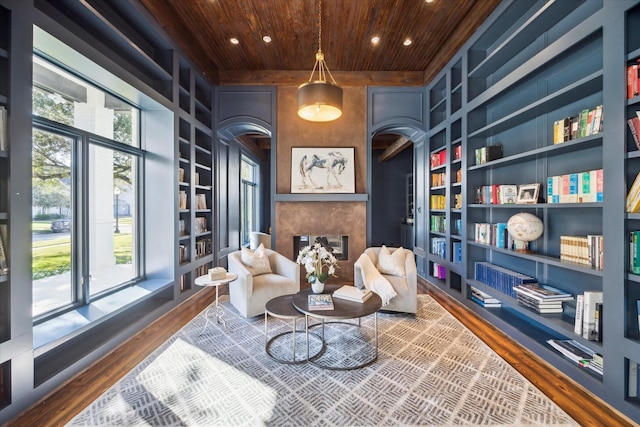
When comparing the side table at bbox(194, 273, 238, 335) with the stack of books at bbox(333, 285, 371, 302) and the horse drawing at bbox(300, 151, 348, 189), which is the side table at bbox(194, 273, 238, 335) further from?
the horse drawing at bbox(300, 151, 348, 189)

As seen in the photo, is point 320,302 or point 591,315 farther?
point 320,302

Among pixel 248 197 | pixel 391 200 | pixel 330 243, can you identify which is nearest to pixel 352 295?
pixel 330 243

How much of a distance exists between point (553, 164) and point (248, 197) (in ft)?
22.7

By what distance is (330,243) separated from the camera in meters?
5.37

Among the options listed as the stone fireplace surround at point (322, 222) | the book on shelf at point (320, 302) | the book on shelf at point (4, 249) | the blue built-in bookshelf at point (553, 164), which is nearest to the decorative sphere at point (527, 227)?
the blue built-in bookshelf at point (553, 164)

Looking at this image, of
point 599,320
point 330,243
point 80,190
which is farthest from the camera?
point 330,243

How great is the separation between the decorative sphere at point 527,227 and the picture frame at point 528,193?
16cm

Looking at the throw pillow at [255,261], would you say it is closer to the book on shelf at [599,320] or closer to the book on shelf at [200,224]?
the book on shelf at [200,224]

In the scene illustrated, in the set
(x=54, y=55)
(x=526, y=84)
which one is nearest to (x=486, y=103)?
(x=526, y=84)

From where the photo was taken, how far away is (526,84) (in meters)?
3.02

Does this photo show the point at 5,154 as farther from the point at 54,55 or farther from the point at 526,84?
the point at 526,84

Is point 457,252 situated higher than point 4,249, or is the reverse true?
point 4,249

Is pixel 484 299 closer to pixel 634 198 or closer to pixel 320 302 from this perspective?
pixel 634 198

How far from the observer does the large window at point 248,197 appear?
24.4ft
